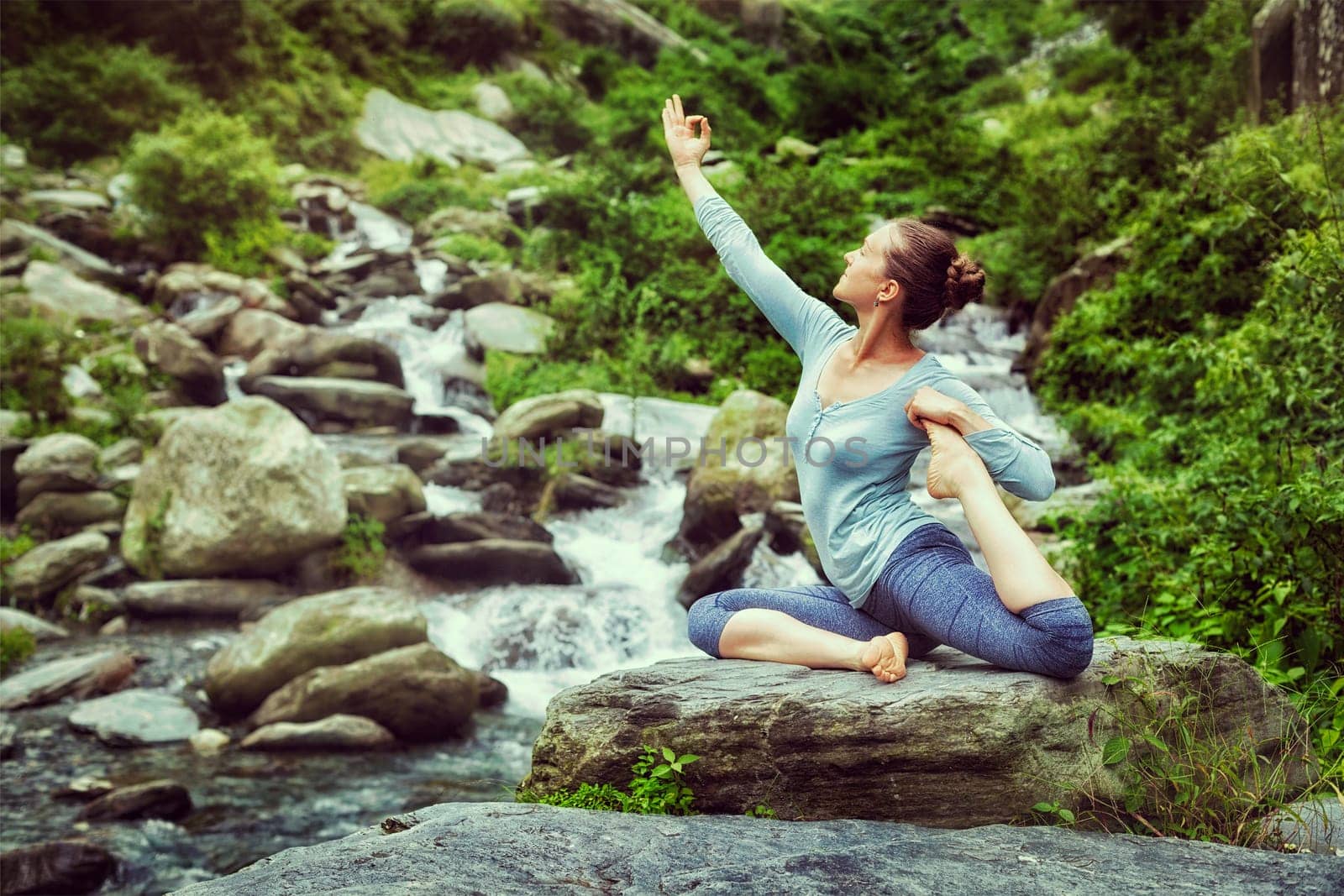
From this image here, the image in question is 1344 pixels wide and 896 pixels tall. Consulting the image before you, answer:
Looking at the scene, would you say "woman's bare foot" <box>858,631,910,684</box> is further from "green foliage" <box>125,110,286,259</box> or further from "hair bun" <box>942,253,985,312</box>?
"green foliage" <box>125,110,286,259</box>

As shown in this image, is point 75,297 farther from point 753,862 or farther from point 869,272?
point 753,862

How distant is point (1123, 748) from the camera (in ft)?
8.13

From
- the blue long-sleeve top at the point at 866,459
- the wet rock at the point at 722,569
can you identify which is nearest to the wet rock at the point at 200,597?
the wet rock at the point at 722,569

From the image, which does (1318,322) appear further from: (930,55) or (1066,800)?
(930,55)

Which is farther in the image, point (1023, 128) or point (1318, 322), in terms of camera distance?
point (1023, 128)

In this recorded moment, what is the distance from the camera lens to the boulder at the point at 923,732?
2.47 m

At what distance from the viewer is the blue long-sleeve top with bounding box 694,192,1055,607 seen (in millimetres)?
2582

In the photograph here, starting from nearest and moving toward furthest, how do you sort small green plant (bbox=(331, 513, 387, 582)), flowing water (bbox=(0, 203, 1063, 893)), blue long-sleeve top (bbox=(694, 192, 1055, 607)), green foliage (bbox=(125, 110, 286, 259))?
1. blue long-sleeve top (bbox=(694, 192, 1055, 607))
2. flowing water (bbox=(0, 203, 1063, 893))
3. small green plant (bbox=(331, 513, 387, 582))
4. green foliage (bbox=(125, 110, 286, 259))

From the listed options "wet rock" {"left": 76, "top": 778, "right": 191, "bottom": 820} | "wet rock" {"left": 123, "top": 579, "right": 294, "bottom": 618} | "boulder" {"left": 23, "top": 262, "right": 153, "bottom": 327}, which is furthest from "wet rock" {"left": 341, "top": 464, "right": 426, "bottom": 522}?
"boulder" {"left": 23, "top": 262, "right": 153, "bottom": 327}

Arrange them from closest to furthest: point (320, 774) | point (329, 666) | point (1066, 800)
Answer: point (1066, 800)
point (320, 774)
point (329, 666)

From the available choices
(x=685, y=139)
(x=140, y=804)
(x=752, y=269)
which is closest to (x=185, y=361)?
(x=140, y=804)

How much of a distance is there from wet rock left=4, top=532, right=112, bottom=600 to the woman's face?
7.94m

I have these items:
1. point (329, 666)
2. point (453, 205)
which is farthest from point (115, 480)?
point (453, 205)

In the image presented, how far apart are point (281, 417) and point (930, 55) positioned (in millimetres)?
19852
